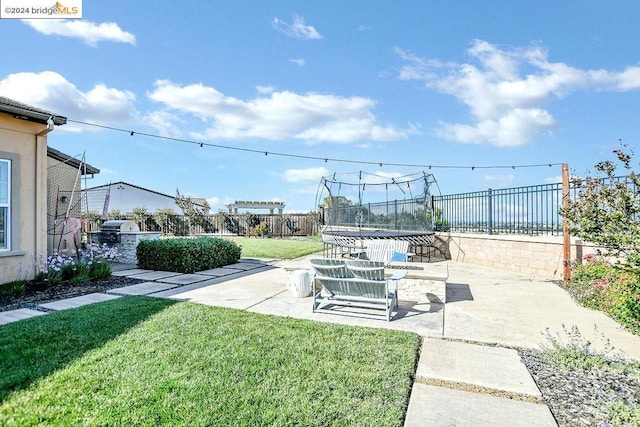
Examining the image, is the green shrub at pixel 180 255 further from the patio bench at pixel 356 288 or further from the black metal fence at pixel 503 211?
the black metal fence at pixel 503 211

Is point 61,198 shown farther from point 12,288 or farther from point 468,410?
point 468,410

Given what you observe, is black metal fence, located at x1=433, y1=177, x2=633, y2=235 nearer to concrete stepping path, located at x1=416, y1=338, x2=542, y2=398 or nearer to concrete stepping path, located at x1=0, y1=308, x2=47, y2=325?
concrete stepping path, located at x1=416, y1=338, x2=542, y2=398

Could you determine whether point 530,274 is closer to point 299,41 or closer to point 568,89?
point 568,89

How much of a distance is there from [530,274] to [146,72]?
13576 mm

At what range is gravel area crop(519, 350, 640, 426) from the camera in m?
2.49

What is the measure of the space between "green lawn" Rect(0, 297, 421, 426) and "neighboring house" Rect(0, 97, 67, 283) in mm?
3312

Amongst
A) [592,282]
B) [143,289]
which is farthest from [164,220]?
[592,282]

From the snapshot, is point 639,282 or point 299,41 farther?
point 299,41

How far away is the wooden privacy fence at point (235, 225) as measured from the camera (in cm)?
2473

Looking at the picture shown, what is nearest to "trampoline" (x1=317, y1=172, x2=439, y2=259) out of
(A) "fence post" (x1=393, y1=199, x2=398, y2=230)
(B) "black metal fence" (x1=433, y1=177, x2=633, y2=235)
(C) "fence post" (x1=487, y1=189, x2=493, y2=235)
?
(A) "fence post" (x1=393, y1=199, x2=398, y2=230)

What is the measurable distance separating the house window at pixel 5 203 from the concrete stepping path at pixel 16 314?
2.56 meters

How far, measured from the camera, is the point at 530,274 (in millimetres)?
9172

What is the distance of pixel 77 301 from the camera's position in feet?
18.9

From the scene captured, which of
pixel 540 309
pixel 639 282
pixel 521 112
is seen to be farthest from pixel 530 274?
pixel 521 112
